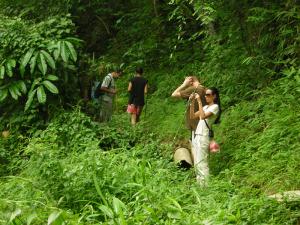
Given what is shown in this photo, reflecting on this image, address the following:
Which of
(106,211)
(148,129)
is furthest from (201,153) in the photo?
(148,129)

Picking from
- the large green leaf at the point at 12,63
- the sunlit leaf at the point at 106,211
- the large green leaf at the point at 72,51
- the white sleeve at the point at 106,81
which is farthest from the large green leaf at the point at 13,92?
the sunlit leaf at the point at 106,211

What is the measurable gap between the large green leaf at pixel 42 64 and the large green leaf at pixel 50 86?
0.18m

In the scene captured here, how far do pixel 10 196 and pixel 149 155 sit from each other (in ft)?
9.27

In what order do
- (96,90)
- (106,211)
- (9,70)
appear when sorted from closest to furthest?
1. (106,211)
2. (9,70)
3. (96,90)

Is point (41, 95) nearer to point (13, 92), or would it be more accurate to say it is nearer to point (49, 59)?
point (13, 92)

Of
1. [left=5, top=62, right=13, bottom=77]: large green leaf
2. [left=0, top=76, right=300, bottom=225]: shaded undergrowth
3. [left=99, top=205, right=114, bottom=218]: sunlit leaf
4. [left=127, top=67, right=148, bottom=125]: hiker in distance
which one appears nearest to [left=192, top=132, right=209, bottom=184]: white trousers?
[left=0, top=76, right=300, bottom=225]: shaded undergrowth

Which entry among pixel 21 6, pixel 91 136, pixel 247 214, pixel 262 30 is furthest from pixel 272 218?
pixel 21 6

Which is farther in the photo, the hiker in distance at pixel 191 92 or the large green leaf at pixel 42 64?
the large green leaf at pixel 42 64

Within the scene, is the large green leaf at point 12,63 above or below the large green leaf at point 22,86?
above

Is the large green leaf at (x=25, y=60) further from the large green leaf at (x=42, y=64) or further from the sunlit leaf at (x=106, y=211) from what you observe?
the sunlit leaf at (x=106, y=211)

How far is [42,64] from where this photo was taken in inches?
339

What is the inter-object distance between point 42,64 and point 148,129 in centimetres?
296

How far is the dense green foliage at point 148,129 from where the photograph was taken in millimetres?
5500

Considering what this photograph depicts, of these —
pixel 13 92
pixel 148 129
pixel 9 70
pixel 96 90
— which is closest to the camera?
pixel 9 70
